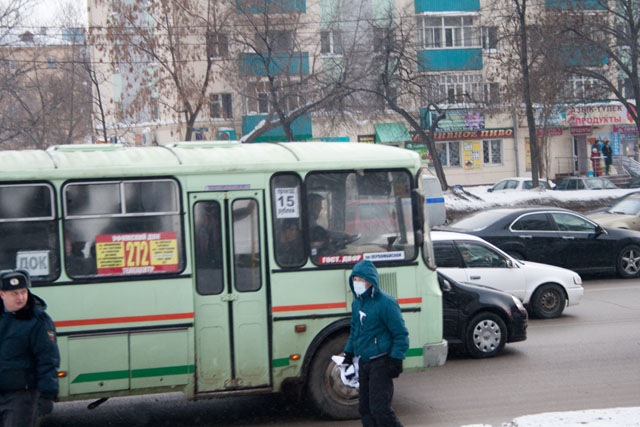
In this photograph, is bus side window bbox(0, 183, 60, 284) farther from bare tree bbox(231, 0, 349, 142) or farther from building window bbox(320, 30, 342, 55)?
building window bbox(320, 30, 342, 55)

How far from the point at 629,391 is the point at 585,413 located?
1.89 m

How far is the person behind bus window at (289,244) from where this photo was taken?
314 inches

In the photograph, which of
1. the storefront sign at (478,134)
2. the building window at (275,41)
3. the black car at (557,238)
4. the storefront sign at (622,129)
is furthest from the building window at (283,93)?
the storefront sign at (622,129)

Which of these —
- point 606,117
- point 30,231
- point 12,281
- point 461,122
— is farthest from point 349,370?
point 606,117

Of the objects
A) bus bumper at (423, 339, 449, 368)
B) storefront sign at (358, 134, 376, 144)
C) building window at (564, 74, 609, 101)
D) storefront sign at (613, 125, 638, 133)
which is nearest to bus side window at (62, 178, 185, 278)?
bus bumper at (423, 339, 449, 368)

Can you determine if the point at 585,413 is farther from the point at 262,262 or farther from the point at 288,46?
the point at 288,46

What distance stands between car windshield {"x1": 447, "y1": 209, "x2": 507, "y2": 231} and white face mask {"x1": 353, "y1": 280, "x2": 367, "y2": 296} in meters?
10.8

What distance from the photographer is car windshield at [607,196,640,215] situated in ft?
70.4

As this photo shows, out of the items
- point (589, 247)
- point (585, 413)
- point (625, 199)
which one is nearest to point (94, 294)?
point (585, 413)

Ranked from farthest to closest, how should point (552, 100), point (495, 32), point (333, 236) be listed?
point (495, 32) → point (552, 100) → point (333, 236)

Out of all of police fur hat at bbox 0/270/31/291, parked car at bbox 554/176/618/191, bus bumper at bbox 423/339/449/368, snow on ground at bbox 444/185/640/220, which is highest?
parked car at bbox 554/176/618/191

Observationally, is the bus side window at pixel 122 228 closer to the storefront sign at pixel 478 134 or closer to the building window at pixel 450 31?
the building window at pixel 450 31

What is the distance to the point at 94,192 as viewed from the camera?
7.58 metres

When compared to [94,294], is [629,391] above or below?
below
